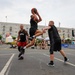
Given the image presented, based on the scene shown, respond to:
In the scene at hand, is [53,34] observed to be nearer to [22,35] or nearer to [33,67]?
[33,67]

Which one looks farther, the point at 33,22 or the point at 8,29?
the point at 8,29

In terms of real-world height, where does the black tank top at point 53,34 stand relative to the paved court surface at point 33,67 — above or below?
above

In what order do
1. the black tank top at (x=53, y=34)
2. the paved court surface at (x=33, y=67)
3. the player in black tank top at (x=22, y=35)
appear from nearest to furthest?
the paved court surface at (x=33, y=67) → the black tank top at (x=53, y=34) → the player in black tank top at (x=22, y=35)

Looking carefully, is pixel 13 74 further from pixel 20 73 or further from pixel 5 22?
pixel 5 22

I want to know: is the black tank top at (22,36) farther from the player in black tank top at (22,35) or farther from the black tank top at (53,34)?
the black tank top at (53,34)

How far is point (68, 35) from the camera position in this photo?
156000 mm

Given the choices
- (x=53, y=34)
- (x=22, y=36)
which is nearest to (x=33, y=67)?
(x=53, y=34)

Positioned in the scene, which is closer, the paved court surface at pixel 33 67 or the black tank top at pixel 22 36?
the paved court surface at pixel 33 67

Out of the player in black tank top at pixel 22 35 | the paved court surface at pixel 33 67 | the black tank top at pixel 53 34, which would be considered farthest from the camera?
the player in black tank top at pixel 22 35

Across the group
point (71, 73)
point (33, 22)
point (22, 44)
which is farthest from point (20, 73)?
point (22, 44)

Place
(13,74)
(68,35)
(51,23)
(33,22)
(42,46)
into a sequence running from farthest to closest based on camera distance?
(68,35), (42,46), (33,22), (51,23), (13,74)

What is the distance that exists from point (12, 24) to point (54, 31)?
129 meters

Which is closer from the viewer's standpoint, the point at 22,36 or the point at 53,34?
the point at 53,34

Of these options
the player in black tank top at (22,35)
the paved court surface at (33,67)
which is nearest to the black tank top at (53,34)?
the paved court surface at (33,67)
